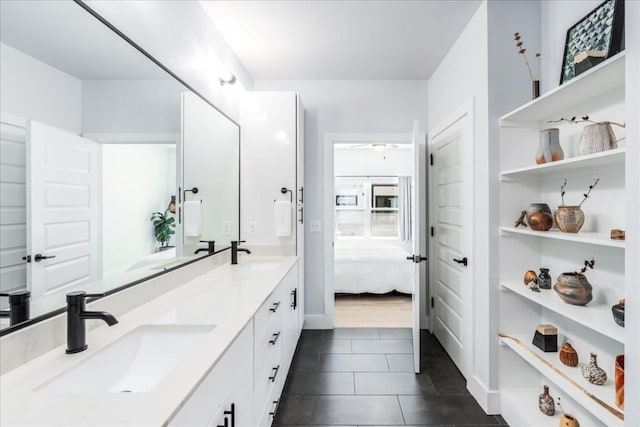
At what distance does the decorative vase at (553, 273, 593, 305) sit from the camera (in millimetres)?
1528

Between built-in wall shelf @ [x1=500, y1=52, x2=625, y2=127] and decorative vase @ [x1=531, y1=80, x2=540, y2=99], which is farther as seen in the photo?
decorative vase @ [x1=531, y1=80, x2=540, y2=99]

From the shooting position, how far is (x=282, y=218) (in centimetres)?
295

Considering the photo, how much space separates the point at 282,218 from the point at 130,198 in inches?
63.5

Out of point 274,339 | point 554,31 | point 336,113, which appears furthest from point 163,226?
point 554,31

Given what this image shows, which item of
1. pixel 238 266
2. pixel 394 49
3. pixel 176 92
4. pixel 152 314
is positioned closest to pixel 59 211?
pixel 152 314

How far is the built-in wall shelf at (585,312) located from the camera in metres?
1.28

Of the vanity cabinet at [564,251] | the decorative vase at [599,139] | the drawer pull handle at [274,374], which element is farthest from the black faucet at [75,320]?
the decorative vase at [599,139]

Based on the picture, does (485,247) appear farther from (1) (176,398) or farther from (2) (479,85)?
(1) (176,398)

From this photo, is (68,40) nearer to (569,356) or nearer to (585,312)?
(585,312)

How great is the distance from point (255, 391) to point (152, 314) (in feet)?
1.84

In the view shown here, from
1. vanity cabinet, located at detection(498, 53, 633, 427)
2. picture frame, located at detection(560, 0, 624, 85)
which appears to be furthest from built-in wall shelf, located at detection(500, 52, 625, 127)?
picture frame, located at detection(560, 0, 624, 85)

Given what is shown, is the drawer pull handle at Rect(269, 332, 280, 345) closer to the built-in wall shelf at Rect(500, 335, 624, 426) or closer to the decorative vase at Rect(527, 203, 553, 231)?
the built-in wall shelf at Rect(500, 335, 624, 426)

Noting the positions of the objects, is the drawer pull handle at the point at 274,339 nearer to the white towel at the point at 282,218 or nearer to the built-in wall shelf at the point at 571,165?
the white towel at the point at 282,218

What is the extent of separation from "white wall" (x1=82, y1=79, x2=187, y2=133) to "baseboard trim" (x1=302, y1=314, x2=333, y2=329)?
237cm
